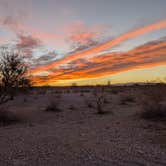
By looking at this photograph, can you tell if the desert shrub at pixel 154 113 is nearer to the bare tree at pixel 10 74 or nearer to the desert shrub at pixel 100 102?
the desert shrub at pixel 100 102

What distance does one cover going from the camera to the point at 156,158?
202 inches

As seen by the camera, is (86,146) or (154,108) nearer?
(86,146)

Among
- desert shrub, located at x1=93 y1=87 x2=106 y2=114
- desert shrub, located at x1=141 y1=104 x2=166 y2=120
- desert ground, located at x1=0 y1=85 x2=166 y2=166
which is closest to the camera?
desert ground, located at x1=0 y1=85 x2=166 y2=166

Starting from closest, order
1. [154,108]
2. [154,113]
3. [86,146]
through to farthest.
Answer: [86,146]
[154,113]
[154,108]

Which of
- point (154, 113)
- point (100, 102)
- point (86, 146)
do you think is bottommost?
point (86, 146)

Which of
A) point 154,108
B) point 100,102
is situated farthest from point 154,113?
point 100,102

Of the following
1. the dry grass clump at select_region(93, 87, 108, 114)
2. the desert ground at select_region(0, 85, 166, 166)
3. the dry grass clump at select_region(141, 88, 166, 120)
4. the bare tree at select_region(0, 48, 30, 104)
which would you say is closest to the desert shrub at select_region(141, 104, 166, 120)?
the dry grass clump at select_region(141, 88, 166, 120)

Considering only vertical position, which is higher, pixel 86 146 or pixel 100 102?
pixel 100 102

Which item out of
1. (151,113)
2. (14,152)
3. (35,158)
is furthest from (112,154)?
(151,113)

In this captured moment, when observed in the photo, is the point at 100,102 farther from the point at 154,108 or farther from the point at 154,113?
the point at 154,113

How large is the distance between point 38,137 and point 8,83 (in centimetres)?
606

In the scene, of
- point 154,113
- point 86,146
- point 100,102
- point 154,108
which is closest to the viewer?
point 86,146

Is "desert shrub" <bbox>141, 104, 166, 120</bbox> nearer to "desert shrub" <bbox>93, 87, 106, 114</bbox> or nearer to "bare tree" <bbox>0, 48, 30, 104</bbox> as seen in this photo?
"desert shrub" <bbox>93, 87, 106, 114</bbox>

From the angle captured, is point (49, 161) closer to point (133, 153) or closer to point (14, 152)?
point (14, 152)
